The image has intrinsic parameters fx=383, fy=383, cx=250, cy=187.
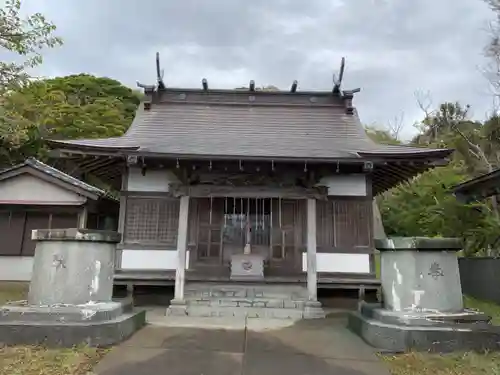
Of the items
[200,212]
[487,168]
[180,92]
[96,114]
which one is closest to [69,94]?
[96,114]

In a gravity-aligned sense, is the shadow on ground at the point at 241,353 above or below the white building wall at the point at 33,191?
below

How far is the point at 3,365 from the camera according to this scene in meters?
4.12

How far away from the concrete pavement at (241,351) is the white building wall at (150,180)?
322cm

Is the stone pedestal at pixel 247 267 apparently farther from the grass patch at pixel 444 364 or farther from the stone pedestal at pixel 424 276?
the grass patch at pixel 444 364

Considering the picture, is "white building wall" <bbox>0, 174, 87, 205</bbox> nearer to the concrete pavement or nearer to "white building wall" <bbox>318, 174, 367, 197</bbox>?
the concrete pavement

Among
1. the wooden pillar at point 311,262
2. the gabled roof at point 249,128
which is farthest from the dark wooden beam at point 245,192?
the gabled roof at point 249,128

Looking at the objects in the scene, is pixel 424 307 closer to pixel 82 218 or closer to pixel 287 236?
pixel 287 236

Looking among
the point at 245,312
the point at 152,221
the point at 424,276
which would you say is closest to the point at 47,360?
the point at 245,312

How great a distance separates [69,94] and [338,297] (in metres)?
20.9

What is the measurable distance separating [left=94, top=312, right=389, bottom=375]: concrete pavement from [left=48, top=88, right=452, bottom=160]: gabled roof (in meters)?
3.21

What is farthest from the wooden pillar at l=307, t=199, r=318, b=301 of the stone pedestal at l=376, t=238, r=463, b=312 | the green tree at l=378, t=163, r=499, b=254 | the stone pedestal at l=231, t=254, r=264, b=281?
the green tree at l=378, t=163, r=499, b=254

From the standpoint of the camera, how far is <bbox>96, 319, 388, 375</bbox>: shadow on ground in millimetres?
4227

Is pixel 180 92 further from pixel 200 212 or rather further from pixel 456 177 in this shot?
pixel 456 177

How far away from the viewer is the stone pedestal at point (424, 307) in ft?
15.6
